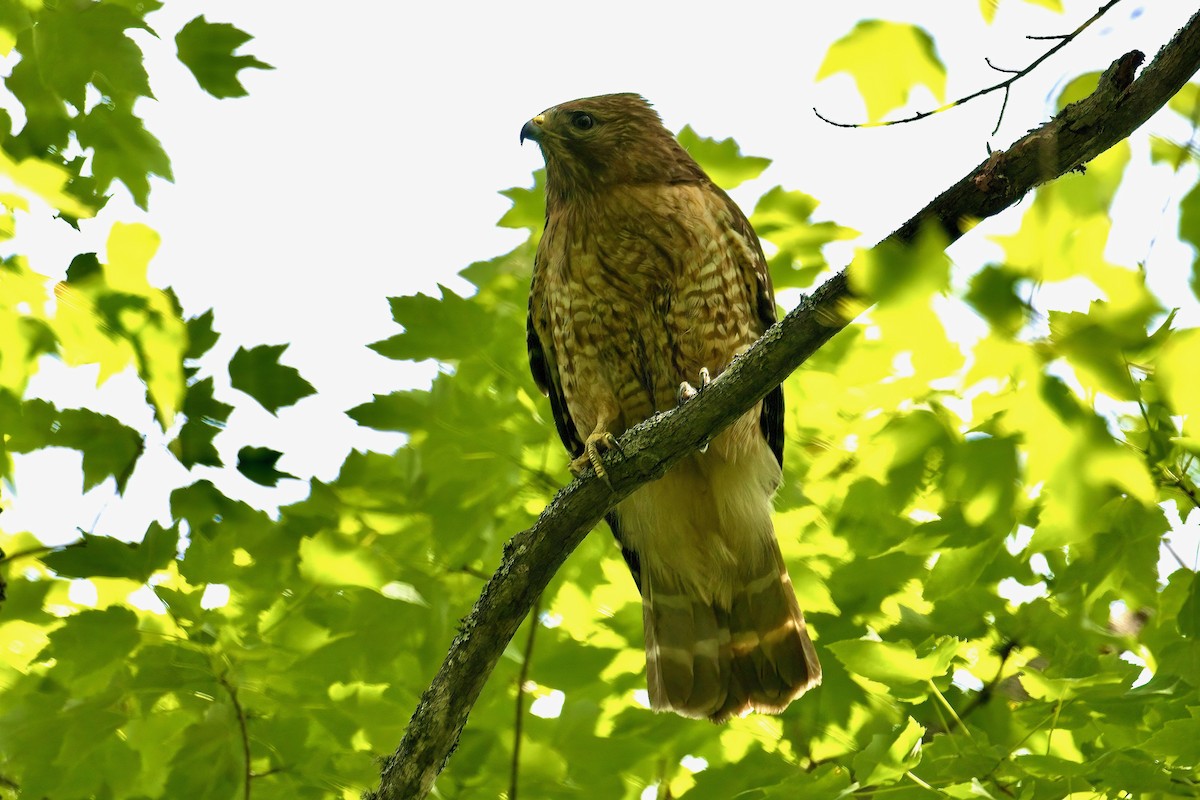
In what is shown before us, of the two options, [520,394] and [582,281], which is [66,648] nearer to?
[520,394]

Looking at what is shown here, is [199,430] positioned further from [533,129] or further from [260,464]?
[533,129]

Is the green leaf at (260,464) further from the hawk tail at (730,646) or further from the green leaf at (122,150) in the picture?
the hawk tail at (730,646)

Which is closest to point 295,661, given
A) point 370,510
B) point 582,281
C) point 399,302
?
→ point 370,510

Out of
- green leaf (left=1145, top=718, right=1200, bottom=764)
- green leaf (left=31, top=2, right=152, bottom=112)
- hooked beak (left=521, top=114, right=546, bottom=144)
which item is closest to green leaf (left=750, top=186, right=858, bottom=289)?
hooked beak (left=521, top=114, right=546, bottom=144)

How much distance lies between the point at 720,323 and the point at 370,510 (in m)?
1.47

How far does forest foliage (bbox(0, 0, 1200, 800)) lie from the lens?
279cm

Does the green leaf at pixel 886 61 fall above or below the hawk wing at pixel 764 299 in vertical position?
below

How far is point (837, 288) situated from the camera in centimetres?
248

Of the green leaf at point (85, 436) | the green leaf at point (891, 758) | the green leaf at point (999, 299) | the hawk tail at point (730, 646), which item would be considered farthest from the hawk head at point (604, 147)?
the green leaf at point (999, 299)

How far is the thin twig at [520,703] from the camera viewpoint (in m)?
3.20

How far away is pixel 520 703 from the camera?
3.29 meters

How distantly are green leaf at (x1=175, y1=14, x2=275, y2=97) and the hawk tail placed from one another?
230 cm

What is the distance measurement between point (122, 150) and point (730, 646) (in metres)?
2.85

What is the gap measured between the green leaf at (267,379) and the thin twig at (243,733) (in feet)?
2.63
